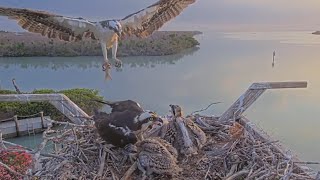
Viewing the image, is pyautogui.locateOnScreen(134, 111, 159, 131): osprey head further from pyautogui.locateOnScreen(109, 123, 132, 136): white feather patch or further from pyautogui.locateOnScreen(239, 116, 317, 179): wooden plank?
pyautogui.locateOnScreen(239, 116, 317, 179): wooden plank

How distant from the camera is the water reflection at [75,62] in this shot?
18797mm

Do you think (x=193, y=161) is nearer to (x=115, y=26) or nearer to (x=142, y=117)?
(x=142, y=117)

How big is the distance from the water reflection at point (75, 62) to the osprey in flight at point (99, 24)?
42.1 feet

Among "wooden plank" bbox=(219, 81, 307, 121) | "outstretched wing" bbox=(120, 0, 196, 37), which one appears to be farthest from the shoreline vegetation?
"wooden plank" bbox=(219, 81, 307, 121)

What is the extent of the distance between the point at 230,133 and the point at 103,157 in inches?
47.2

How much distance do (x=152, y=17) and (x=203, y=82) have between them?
29.7ft

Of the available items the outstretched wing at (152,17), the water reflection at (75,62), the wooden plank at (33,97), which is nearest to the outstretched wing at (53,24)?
the outstretched wing at (152,17)

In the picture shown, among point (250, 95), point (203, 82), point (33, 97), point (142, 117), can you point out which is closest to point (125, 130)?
point (142, 117)

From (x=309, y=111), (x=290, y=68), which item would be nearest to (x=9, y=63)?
→ (x=290, y=68)

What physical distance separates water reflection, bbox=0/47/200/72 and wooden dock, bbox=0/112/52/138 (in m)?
6.54

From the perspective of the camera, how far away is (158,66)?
719 inches

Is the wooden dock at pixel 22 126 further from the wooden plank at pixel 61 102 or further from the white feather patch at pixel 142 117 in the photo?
the white feather patch at pixel 142 117

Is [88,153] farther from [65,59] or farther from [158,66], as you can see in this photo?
[65,59]

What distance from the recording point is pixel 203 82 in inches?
548
